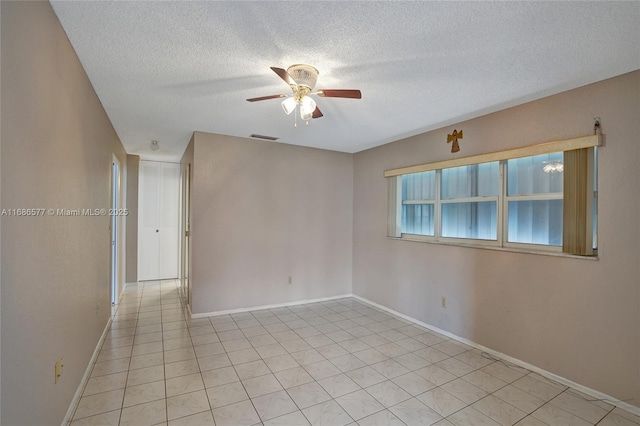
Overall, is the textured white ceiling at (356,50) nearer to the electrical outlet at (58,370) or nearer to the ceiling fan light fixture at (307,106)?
the ceiling fan light fixture at (307,106)

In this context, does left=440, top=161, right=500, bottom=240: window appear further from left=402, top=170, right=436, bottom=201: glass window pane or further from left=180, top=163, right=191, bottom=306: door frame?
left=180, top=163, right=191, bottom=306: door frame

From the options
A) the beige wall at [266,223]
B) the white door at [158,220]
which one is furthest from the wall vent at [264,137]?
the white door at [158,220]

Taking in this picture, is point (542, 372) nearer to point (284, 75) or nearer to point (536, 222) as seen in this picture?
point (536, 222)

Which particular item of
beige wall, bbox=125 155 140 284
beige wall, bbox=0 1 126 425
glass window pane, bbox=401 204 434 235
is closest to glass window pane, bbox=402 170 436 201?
glass window pane, bbox=401 204 434 235

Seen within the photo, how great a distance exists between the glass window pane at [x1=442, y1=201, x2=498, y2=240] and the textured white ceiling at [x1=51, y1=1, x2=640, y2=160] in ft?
3.41

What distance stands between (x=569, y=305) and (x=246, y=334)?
10.4 feet

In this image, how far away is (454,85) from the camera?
2525 millimetres

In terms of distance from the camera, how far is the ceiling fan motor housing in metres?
2.14

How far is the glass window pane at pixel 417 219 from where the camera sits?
4.04m

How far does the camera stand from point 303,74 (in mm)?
2162

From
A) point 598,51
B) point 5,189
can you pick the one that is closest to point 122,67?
point 5,189

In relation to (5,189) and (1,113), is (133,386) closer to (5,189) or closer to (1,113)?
(5,189)

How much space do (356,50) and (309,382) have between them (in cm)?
255

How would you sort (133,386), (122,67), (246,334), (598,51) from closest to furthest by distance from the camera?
1. (598,51)
2. (122,67)
3. (133,386)
4. (246,334)
